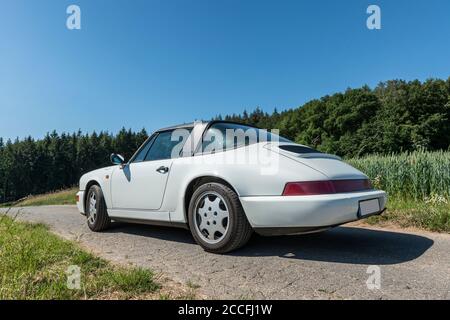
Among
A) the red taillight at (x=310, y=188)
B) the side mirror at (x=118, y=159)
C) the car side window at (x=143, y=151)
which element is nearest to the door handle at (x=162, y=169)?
the car side window at (x=143, y=151)

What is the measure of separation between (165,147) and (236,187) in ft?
4.86

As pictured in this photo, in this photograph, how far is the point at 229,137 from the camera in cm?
382

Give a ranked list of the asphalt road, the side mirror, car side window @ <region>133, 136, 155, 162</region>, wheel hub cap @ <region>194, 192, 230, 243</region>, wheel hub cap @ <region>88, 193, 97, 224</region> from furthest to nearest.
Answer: wheel hub cap @ <region>88, 193, 97, 224</region>, the side mirror, car side window @ <region>133, 136, 155, 162</region>, wheel hub cap @ <region>194, 192, 230, 243</region>, the asphalt road

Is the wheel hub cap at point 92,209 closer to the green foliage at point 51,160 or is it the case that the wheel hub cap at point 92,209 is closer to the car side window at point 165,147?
the car side window at point 165,147

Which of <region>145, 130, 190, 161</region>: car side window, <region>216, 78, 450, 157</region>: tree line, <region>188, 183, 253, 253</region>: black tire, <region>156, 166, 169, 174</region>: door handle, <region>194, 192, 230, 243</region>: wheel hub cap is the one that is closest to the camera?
<region>188, 183, 253, 253</region>: black tire

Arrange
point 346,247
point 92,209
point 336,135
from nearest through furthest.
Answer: point 346,247 < point 92,209 < point 336,135

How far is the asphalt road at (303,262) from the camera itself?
Result: 2.35 meters

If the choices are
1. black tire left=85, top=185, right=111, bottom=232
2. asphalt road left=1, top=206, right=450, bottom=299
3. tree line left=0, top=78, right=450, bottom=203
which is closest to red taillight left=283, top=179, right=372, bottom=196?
asphalt road left=1, top=206, right=450, bottom=299

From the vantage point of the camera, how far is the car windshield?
12.2ft

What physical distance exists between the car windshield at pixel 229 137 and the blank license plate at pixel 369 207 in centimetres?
129

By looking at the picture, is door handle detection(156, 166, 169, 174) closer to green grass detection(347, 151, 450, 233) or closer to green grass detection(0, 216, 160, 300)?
green grass detection(0, 216, 160, 300)

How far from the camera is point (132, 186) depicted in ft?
14.3

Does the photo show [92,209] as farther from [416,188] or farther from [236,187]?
[416,188]

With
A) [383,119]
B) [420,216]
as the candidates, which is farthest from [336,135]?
[420,216]
